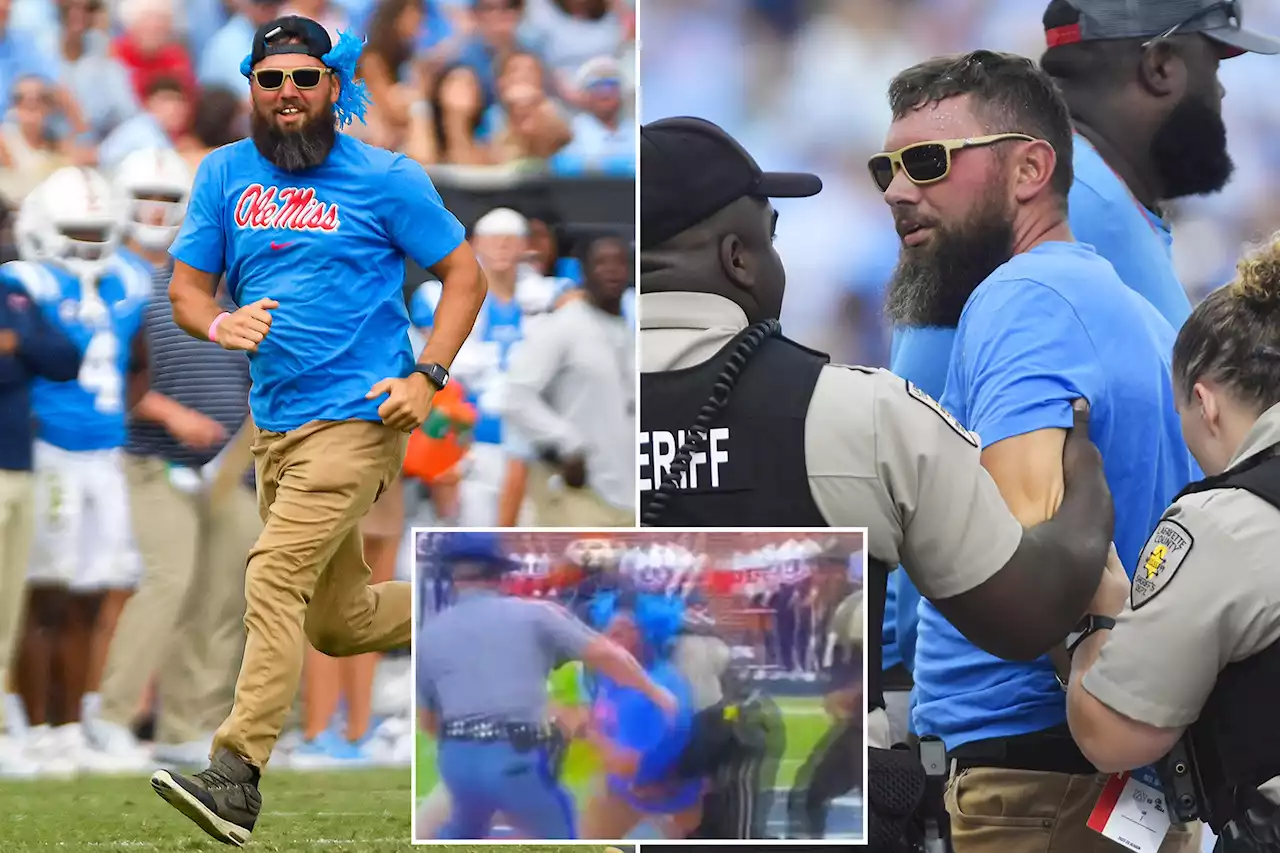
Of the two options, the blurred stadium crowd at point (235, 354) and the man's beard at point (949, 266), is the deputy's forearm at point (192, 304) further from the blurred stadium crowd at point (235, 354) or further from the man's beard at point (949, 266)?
the man's beard at point (949, 266)

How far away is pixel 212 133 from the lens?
3.35m

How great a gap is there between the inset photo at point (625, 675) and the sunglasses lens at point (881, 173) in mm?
764

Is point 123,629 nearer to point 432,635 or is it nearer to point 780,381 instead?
point 432,635

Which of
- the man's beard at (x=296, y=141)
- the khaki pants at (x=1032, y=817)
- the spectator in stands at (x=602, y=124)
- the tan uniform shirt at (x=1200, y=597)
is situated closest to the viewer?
the tan uniform shirt at (x=1200, y=597)

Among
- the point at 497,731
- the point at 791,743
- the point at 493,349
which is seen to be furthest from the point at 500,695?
the point at 493,349

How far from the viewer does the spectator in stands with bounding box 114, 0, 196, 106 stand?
337 centimetres

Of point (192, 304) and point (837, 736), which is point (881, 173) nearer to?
point (837, 736)

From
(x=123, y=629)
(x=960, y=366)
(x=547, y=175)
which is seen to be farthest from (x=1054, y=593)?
(x=123, y=629)

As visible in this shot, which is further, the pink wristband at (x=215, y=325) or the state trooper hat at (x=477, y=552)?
the pink wristband at (x=215, y=325)

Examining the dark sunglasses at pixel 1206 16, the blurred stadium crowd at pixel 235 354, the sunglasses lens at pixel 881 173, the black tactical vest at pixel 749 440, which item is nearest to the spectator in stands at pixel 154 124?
the blurred stadium crowd at pixel 235 354

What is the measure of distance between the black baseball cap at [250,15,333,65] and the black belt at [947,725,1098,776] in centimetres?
157

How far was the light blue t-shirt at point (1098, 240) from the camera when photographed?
10.7 feet

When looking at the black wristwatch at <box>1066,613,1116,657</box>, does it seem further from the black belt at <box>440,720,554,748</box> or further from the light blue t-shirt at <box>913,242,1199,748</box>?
the black belt at <box>440,720,554,748</box>

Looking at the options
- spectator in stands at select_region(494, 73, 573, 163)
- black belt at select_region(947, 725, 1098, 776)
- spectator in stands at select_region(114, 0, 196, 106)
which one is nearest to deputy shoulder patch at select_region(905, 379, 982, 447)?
black belt at select_region(947, 725, 1098, 776)
